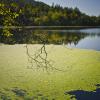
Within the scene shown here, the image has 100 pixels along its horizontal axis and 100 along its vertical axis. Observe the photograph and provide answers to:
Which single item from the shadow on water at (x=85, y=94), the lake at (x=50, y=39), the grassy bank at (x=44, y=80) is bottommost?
the shadow on water at (x=85, y=94)

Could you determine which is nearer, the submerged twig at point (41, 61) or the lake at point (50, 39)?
the submerged twig at point (41, 61)

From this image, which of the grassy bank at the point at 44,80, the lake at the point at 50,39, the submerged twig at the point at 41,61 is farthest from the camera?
the grassy bank at the point at 44,80

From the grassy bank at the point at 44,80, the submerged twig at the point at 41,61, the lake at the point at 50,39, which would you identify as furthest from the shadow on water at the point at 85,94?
the lake at the point at 50,39

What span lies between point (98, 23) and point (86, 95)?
81873 mm

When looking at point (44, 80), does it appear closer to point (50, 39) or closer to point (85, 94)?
point (85, 94)

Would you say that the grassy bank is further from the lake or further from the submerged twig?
the lake

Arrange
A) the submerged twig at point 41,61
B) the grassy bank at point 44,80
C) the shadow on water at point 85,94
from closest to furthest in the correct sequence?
the submerged twig at point 41,61 < the shadow on water at point 85,94 < the grassy bank at point 44,80

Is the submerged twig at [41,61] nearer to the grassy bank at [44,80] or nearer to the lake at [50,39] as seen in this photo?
the lake at [50,39]

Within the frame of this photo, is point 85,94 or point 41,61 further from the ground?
point 41,61

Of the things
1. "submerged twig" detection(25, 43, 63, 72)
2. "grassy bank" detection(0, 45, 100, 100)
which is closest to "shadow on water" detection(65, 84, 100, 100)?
"grassy bank" detection(0, 45, 100, 100)

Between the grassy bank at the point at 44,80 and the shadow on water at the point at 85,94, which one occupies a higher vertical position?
the grassy bank at the point at 44,80

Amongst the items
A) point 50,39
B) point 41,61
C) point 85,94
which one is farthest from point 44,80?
point 50,39

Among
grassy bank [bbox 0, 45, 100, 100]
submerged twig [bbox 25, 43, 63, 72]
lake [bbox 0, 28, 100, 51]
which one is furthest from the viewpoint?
grassy bank [bbox 0, 45, 100, 100]

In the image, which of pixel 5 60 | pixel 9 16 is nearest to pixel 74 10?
pixel 5 60
